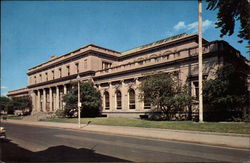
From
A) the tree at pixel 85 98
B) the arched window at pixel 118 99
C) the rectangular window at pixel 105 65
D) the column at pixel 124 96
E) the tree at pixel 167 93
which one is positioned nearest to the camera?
the tree at pixel 167 93

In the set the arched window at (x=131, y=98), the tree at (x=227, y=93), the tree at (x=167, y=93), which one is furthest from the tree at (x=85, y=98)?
the tree at (x=227, y=93)

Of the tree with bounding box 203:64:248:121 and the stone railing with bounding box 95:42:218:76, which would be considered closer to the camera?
the tree with bounding box 203:64:248:121

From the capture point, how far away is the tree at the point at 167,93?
20.5 meters

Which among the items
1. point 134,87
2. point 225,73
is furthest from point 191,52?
point 134,87

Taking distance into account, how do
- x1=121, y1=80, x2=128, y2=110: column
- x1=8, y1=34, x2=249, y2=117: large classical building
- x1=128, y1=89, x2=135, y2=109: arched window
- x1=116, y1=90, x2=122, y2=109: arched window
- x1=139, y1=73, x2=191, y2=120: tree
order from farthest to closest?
x1=116, y1=90, x2=122, y2=109: arched window → x1=121, y1=80, x2=128, y2=110: column → x1=128, y1=89, x2=135, y2=109: arched window → x1=8, y1=34, x2=249, y2=117: large classical building → x1=139, y1=73, x2=191, y2=120: tree

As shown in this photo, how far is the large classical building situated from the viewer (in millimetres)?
22891

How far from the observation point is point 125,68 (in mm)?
31641

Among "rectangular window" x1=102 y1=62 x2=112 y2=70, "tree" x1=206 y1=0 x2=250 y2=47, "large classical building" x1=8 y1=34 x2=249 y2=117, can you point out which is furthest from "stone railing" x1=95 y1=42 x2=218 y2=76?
"rectangular window" x1=102 y1=62 x2=112 y2=70

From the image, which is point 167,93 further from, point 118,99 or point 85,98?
point 85,98

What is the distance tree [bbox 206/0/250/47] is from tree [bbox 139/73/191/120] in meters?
7.80

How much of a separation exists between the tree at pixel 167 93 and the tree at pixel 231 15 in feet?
25.6

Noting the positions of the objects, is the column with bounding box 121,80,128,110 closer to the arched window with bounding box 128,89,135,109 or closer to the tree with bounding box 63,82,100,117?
the arched window with bounding box 128,89,135,109

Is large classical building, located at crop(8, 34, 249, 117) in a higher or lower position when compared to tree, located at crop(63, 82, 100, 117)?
higher

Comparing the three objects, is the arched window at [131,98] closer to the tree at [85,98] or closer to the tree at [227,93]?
the tree at [85,98]
